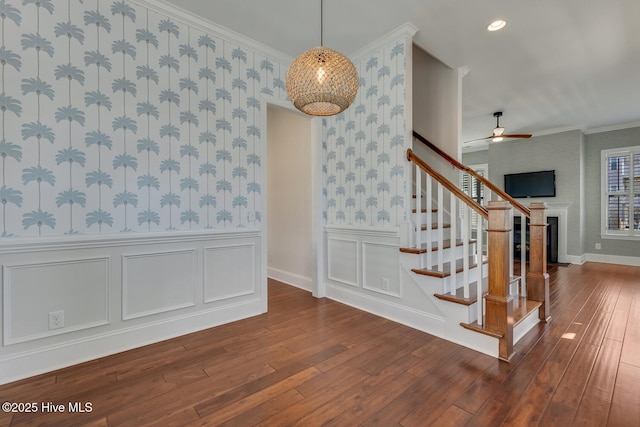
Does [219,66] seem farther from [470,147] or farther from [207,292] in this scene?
[470,147]

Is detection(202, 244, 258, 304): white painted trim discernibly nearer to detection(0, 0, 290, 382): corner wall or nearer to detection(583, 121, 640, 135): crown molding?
detection(0, 0, 290, 382): corner wall

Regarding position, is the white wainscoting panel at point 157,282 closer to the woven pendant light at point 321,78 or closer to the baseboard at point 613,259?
the woven pendant light at point 321,78

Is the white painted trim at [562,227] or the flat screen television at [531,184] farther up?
the flat screen television at [531,184]

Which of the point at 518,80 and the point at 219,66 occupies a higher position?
the point at 518,80

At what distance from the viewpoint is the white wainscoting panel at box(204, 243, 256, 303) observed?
2.72 meters

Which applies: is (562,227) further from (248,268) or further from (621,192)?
(248,268)

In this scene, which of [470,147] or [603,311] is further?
[470,147]

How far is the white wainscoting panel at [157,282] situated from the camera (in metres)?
2.29

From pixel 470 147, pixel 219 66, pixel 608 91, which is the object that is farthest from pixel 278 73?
pixel 470 147

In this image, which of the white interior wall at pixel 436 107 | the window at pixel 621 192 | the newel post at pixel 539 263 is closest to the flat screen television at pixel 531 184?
the window at pixel 621 192

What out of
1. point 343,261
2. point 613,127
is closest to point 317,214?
point 343,261

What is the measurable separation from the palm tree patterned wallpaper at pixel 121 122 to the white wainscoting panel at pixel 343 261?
1044 mm

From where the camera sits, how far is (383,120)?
118 inches

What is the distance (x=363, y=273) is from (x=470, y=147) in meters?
6.30
